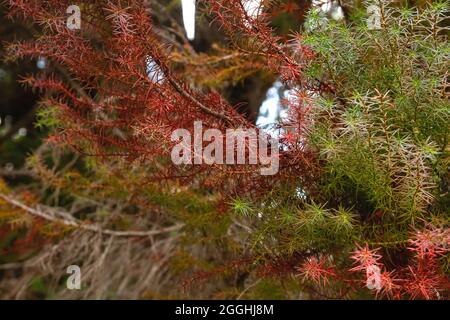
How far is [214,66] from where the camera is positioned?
2.85 meters

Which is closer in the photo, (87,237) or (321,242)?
(321,242)

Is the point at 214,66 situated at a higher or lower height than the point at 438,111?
higher

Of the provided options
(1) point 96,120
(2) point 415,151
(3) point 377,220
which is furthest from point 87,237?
(2) point 415,151

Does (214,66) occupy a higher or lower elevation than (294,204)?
higher

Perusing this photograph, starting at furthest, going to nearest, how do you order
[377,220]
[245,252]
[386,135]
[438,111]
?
[245,252]
[377,220]
[438,111]
[386,135]

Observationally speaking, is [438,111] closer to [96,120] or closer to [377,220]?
[377,220]
